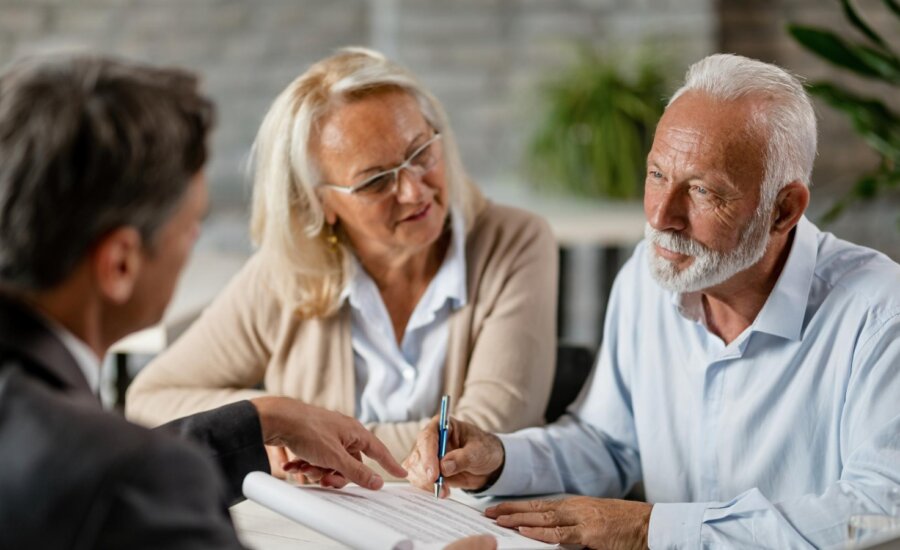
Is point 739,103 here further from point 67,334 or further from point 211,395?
point 211,395

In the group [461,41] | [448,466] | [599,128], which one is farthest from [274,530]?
[461,41]

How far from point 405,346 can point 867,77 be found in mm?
1390

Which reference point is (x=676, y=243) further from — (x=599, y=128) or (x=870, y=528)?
(x=599, y=128)

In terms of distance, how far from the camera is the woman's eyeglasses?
2.11 m

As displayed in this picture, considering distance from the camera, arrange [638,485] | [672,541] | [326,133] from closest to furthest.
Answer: [672,541]
[638,485]
[326,133]

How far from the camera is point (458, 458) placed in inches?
66.0

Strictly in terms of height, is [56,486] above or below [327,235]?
above

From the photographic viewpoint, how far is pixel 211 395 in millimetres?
2143

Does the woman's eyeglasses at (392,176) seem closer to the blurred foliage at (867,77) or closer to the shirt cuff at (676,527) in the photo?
the shirt cuff at (676,527)

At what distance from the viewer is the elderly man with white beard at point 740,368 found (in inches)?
59.4

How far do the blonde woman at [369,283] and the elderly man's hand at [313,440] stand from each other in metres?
0.45

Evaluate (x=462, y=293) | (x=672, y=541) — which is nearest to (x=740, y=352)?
(x=672, y=541)

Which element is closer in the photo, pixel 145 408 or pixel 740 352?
pixel 740 352

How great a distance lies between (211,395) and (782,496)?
104cm
